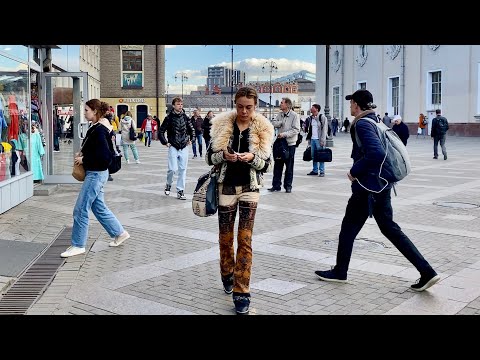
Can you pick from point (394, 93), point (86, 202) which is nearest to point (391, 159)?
point (86, 202)

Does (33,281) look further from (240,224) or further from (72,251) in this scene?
(240,224)

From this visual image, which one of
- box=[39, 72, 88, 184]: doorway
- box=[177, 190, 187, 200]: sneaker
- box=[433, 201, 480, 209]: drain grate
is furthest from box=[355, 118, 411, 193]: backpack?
box=[39, 72, 88, 184]: doorway

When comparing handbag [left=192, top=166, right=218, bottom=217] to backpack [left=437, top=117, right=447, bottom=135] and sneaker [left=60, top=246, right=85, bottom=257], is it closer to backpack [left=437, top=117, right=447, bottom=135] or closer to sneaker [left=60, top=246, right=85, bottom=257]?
sneaker [left=60, top=246, right=85, bottom=257]

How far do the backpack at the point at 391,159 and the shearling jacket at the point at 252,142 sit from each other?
3.35 ft

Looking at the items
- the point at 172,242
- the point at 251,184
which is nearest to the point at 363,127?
the point at 251,184

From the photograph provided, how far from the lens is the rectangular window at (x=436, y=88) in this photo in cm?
4353

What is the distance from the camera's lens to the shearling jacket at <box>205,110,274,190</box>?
526 cm

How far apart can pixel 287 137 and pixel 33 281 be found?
7.74 meters

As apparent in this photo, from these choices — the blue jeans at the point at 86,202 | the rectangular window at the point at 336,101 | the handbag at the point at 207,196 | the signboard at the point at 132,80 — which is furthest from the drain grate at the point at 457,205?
the rectangular window at the point at 336,101

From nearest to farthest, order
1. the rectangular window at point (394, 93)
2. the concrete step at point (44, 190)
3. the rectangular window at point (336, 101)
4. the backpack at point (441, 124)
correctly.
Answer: the concrete step at point (44, 190)
the backpack at point (441, 124)
the rectangular window at point (394, 93)
the rectangular window at point (336, 101)

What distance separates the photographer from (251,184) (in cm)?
526

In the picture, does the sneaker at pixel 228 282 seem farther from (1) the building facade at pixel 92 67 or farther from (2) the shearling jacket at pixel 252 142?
(1) the building facade at pixel 92 67

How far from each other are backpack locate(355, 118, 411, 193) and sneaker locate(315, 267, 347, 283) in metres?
0.94
